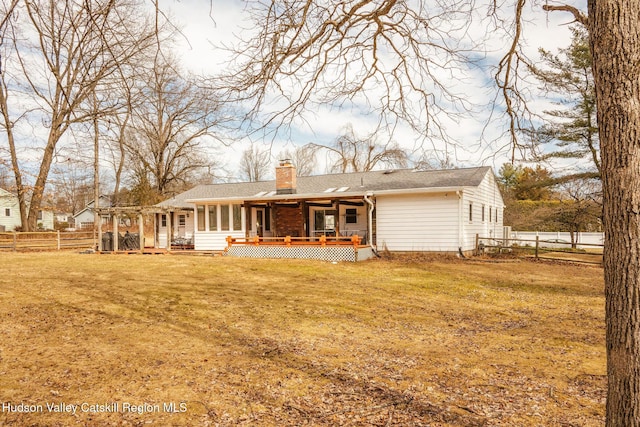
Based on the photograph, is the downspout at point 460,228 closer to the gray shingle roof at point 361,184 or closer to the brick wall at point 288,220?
the gray shingle roof at point 361,184

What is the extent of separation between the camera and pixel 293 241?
20.4 metres

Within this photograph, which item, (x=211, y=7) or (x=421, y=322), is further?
(x=421, y=322)

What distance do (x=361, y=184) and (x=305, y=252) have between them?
5.12 metres

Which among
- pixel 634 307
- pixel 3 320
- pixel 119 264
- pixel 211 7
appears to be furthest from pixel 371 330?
pixel 119 264

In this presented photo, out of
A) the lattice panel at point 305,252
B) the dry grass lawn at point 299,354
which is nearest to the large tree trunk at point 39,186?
the lattice panel at point 305,252

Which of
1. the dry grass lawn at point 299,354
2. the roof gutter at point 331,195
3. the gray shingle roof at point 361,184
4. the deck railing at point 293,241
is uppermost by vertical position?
the gray shingle roof at point 361,184

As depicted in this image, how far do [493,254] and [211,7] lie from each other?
741 inches

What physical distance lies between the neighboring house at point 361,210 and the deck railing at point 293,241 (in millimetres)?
540

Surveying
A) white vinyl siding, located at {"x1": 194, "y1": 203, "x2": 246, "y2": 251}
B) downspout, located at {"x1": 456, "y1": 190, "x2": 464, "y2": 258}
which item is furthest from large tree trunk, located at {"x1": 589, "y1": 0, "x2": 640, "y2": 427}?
white vinyl siding, located at {"x1": 194, "y1": 203, "x2": 246, "y2": 251}

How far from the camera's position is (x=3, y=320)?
7457mm

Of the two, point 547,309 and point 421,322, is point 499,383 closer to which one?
point 421,322

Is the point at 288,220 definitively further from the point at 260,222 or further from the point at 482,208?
the point at 482,208

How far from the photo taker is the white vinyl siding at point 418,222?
1789 centimetres

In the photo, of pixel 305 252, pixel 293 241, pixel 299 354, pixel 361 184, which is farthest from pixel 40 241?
pixel 299 354
